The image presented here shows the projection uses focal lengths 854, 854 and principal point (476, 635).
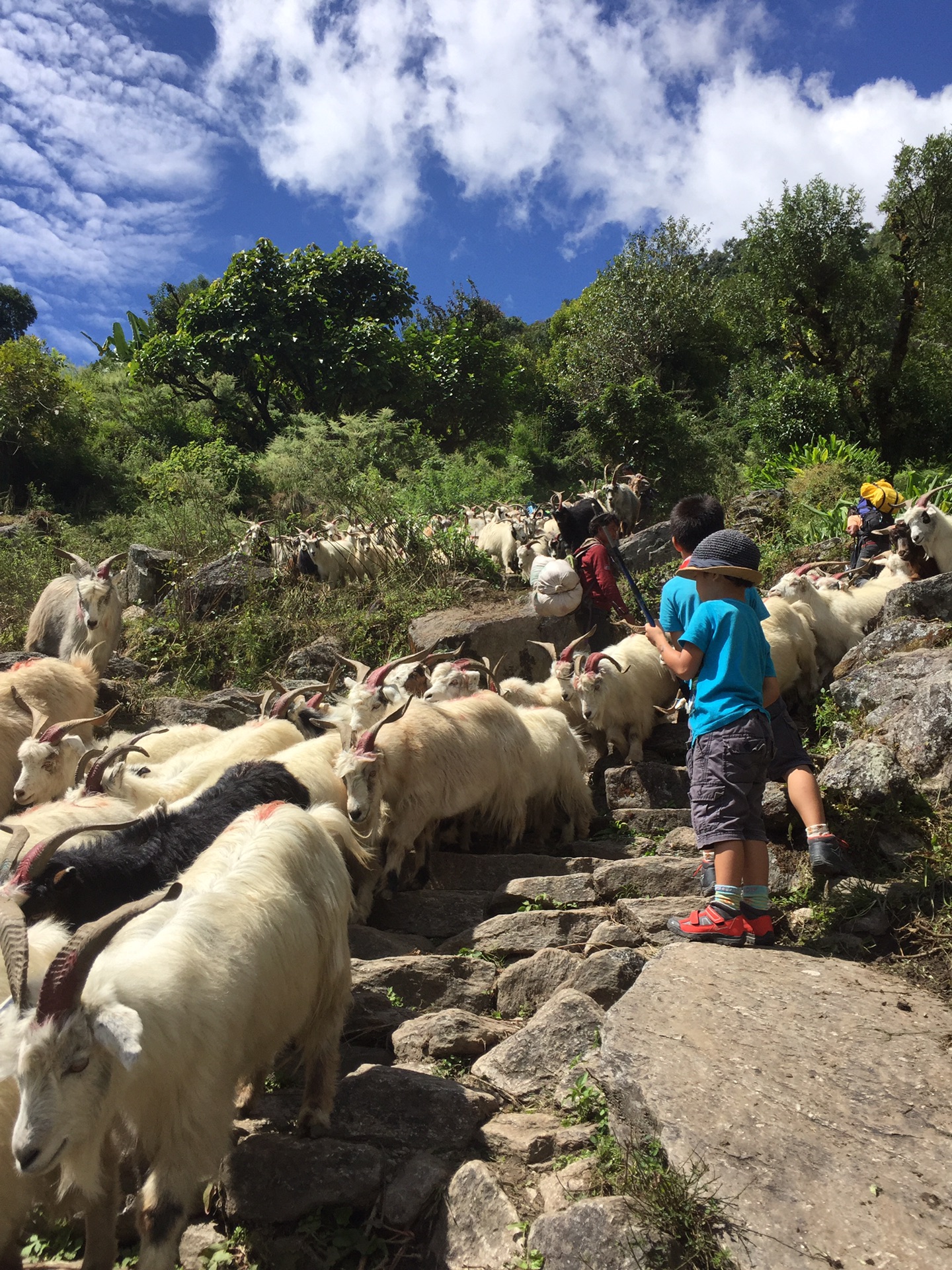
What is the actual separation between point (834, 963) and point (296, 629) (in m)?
8.70

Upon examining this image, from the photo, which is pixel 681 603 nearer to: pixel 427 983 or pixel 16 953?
pixel 427 983

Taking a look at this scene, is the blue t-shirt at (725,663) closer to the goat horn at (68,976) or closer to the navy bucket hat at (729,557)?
the navy bucket hat at (729,557)

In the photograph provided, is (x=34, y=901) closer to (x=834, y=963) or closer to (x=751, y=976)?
(x=751, y=976)

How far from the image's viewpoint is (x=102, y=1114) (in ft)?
8.37

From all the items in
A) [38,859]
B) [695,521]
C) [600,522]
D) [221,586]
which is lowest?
[38,859]

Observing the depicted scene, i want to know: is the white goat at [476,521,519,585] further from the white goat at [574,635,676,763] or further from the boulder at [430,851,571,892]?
the boulder at [430,851,571,892]

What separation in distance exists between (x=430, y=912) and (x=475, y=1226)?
269 centimetres

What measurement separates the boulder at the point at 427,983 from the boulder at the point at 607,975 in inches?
23.3

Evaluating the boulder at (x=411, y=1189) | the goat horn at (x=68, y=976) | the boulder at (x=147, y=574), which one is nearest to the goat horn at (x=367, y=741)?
the boulder at (x=411, y=1189)

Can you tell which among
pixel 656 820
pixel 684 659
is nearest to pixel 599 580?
pixel 656 820

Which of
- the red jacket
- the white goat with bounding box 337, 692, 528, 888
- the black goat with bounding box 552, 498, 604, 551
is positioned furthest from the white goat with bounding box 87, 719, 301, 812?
the black goat with bounding box 552, 498, 604, 551

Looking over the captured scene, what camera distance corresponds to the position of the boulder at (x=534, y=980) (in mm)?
4137

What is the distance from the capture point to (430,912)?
542 cm

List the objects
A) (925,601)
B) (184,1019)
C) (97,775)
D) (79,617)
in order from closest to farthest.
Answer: (184,1019) → (97,775) → (925,601) → (79,617)
